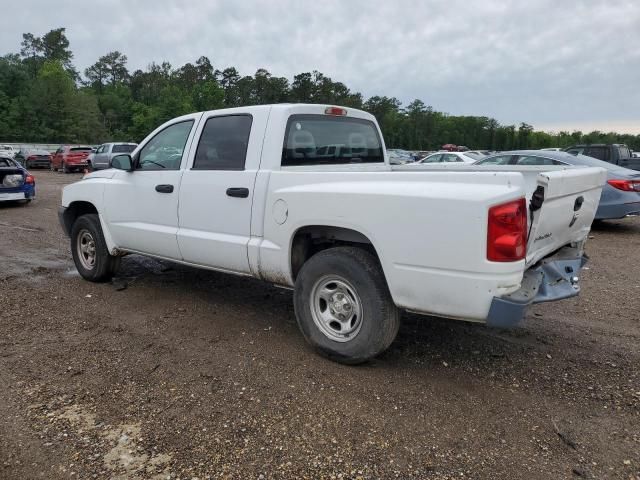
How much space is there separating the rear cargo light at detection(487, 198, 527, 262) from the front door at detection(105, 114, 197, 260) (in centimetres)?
296

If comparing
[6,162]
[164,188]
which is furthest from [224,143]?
[6,162]

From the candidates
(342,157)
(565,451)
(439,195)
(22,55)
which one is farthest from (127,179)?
(22,55)

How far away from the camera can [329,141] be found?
442cm

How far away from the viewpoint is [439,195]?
2953 mm

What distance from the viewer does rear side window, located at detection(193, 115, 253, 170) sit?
4.21 metres

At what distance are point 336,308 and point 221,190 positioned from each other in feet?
4.80

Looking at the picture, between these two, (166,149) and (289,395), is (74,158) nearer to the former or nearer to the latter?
(166,149)

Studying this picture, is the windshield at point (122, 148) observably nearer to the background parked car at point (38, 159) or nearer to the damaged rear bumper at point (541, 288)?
the background parked car at point (38, 159)

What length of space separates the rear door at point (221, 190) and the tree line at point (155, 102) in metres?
67.1

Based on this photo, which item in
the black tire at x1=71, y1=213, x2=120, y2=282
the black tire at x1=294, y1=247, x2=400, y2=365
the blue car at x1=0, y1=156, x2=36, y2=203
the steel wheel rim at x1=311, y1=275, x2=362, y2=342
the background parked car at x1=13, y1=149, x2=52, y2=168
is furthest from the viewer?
the background parked car at x1=13, y1=149, x2=52, y2=168

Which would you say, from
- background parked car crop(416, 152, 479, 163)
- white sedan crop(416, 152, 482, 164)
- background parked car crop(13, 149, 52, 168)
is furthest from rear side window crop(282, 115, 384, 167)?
background parked car crop(13, 149, 52, 168)

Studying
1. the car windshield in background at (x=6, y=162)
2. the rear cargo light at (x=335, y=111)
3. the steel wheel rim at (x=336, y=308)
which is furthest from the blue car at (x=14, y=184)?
the steel wheel rim at (x=336, y=308)

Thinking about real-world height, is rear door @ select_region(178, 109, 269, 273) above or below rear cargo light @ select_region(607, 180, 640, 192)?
above

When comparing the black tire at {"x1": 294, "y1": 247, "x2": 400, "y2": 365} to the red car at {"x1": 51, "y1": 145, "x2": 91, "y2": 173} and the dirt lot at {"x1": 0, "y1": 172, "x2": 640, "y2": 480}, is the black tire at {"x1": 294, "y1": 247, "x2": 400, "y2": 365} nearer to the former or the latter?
the dirt lot at {"x1": 0, "y1": 172, "x2": 640, "y2": 480}
